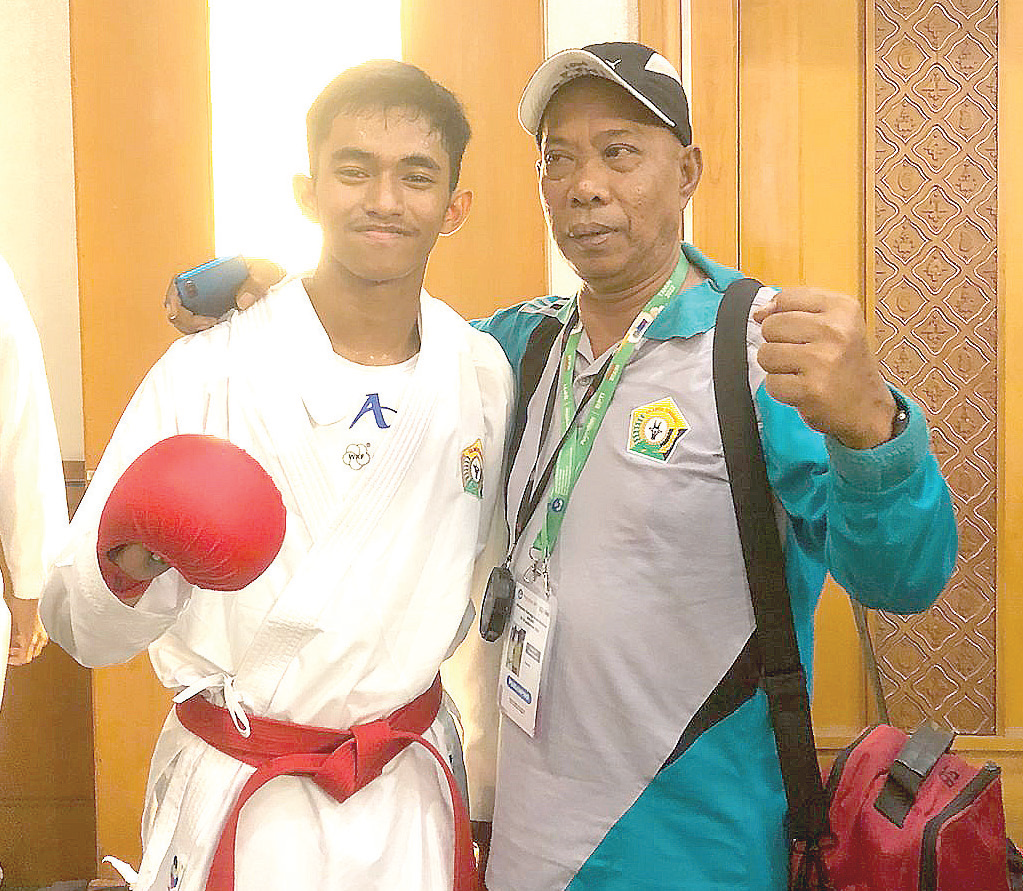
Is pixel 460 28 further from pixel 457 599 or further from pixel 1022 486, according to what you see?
pixel 1022 486

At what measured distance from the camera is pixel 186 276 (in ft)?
4.03

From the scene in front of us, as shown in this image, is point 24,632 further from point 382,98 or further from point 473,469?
point 382,98

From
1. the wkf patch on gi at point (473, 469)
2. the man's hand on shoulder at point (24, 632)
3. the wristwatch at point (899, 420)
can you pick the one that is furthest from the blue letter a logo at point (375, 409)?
the man's hand on shoulder at point (24, 632)

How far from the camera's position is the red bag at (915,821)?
129cm

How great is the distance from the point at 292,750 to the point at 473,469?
1.26ft

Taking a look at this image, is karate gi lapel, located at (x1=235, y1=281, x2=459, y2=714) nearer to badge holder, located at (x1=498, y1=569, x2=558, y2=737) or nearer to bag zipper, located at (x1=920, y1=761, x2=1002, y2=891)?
badge holder, located at (x1=498, y1=569, x2=558, y2=737)

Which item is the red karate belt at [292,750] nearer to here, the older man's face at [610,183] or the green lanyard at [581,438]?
the green lanyard at [581,438]

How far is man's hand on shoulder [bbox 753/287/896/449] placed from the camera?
86cm

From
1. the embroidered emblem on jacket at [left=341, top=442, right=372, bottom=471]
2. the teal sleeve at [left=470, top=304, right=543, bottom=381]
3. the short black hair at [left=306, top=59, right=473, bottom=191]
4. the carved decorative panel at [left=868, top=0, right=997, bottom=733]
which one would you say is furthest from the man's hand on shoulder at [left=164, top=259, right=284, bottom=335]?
the carved decorative panel at [left=868, top=0, right=997, bottom=733]

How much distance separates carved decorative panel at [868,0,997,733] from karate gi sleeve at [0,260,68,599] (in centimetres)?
179

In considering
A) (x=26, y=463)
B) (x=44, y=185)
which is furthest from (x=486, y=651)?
(x=44, y=185)

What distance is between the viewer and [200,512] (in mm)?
897

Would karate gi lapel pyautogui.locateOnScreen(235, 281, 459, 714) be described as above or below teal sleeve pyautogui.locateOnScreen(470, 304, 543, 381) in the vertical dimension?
below

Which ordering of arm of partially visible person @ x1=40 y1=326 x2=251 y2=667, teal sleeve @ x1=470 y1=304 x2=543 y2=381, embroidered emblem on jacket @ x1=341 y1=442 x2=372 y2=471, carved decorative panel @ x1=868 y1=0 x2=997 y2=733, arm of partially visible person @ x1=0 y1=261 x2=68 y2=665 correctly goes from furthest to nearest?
1. carved decorative panel @ x1=868 y1=0 x2=997 y2=733
2. arm of partially visible person @ x1=0 y1=261 x2=68 y2=665
3. teal sleeve @ x1=470 y1=304 x2=543 y2=381
4. embroidered emblem on jacket @ x1=341 y1=442 x2=372 y2=471
5. arm of partially visible person @ x1=40 y1=326 x2=251 y2=667
